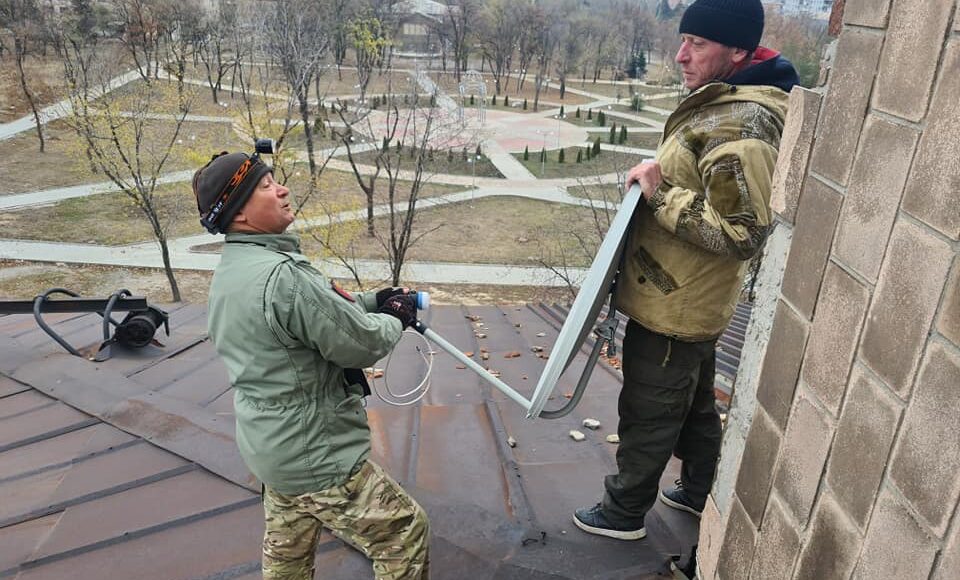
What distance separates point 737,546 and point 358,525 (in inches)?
49.3

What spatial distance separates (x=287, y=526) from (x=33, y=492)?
175cm

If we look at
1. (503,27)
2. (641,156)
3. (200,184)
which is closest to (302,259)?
(200,184)

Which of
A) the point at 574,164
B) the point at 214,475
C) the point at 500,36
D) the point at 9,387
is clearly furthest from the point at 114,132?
the point at 500,36

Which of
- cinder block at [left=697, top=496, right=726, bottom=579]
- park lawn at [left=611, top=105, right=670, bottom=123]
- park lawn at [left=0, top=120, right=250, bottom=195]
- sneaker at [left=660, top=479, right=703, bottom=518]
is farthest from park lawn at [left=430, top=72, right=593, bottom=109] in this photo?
cinder block at [left=697, top=496, right=726, bottom=579]

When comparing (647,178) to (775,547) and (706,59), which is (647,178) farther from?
(775,547)

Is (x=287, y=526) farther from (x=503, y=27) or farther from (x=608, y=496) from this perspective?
(x=503, y=27)

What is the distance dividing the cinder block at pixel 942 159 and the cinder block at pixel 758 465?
0.80 metres

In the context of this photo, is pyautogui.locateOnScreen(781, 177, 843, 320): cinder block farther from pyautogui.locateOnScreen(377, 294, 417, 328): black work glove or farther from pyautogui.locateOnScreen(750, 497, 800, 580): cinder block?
pyautogui.locateOnScreen(377, 294, 417, 328): black work glove

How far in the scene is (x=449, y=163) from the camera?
97.7ft

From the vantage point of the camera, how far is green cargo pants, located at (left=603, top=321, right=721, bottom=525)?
2643 millimetres

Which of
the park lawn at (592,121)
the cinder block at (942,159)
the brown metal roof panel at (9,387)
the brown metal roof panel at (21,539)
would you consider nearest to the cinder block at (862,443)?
the cinder block at (942,159)

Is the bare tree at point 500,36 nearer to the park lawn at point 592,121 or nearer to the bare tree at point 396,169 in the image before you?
the park lawn at point 592,121

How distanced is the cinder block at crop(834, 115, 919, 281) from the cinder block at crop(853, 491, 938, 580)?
48 centimetres

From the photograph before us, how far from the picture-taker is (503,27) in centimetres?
5272
